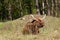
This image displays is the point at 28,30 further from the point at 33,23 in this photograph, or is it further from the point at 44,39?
the point at 44,39

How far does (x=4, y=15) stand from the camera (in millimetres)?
41031

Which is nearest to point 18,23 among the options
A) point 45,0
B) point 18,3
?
point 45,0

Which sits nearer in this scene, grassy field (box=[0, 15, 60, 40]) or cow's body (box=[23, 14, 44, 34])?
grassy field (box=[0, 15, 60, 40])

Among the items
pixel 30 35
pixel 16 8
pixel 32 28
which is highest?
pixel 32 28

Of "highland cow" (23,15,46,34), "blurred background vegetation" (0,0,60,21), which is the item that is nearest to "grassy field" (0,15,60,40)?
"highland cow" (23,15,46,34)

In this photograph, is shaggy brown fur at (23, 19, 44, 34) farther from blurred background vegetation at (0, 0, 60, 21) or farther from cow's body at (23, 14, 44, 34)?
blurred background vegetation at (0, 0, 60, 21)

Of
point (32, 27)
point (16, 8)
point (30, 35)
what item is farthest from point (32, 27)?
point (16, 8)

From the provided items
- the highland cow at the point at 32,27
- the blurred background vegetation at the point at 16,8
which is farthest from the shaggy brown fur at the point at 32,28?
the blurred background vegetation at the point at 16,8

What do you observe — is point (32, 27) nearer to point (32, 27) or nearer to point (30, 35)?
point (32, 27)

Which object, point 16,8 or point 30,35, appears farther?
point 16,8

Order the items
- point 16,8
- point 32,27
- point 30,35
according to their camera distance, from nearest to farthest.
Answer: point 30,35 < point 32,27 < point 16,8

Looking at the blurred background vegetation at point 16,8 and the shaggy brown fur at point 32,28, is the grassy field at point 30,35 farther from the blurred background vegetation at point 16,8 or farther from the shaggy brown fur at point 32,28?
the blurred background vegetation at point 16,8

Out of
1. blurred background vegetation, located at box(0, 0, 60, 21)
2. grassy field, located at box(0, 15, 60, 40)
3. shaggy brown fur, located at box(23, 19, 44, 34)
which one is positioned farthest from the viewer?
blurred background vegetation, located at box(0, 0, 60, 21)

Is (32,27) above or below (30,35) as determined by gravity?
above
